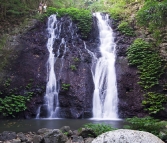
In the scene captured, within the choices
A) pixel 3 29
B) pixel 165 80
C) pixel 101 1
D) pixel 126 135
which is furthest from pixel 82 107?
pixel 101 1

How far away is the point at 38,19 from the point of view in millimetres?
15328

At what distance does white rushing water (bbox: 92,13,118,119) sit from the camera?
455 inches

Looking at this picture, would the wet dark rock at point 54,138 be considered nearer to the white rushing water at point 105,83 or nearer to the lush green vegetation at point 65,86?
the white rushing water at point 105,83

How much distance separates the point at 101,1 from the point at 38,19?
26.6 feet

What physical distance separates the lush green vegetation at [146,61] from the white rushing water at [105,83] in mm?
1218

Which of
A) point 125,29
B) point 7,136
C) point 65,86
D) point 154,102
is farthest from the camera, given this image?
point 125,29

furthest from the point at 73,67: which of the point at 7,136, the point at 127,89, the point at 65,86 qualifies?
the point at 7,136

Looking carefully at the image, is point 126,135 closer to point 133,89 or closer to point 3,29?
point 133,89

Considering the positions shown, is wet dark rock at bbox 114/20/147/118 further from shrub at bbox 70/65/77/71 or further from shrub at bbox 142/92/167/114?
shrub at bbox 70/65/77/71

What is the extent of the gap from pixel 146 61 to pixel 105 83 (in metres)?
2.63

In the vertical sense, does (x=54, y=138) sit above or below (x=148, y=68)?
below

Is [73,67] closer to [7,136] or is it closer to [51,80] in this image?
[51,80]

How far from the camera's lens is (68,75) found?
41.6 ft

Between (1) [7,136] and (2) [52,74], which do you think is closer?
(1) [7,136]
